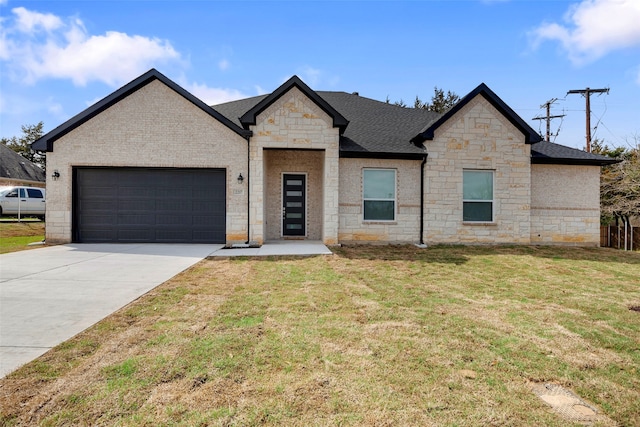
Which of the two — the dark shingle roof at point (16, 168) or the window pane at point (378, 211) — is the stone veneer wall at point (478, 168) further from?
the dark shingle roof at point (16, 168)

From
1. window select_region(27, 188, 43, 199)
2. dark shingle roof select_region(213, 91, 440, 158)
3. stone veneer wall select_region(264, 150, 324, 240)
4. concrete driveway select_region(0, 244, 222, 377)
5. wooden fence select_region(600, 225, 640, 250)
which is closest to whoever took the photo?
concrete driveway select_region(0, 244, 222, 377)

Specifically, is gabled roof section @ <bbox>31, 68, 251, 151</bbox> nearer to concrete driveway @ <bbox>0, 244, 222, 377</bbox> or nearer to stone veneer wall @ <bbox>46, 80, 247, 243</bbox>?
stone veneer wall @ <bbox>46, 80, 247, 243</bbox>

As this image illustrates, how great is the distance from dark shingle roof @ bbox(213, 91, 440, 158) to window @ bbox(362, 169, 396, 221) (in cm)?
67

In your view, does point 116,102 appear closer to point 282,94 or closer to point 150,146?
point 150,146

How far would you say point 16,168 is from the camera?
2847 cm

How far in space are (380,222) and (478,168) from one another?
385 centimetres

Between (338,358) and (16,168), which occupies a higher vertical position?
(16,168)

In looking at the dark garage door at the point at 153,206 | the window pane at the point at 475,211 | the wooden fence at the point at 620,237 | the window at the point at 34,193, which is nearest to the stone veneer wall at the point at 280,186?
the dark garage door at the point at 153,206

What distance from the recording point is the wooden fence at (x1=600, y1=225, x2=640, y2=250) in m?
13.5

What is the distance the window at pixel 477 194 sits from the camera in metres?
11.1

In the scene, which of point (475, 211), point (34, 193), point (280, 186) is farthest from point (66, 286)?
point (34, 193)

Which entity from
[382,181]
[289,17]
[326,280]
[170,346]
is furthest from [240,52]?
[170,346]

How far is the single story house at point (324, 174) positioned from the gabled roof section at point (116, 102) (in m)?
0.04

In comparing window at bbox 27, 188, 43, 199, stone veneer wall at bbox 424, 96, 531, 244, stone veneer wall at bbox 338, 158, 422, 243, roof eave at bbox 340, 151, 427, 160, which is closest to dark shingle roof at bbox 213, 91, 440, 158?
roof eave at bbox 340, 151, 427, 160
